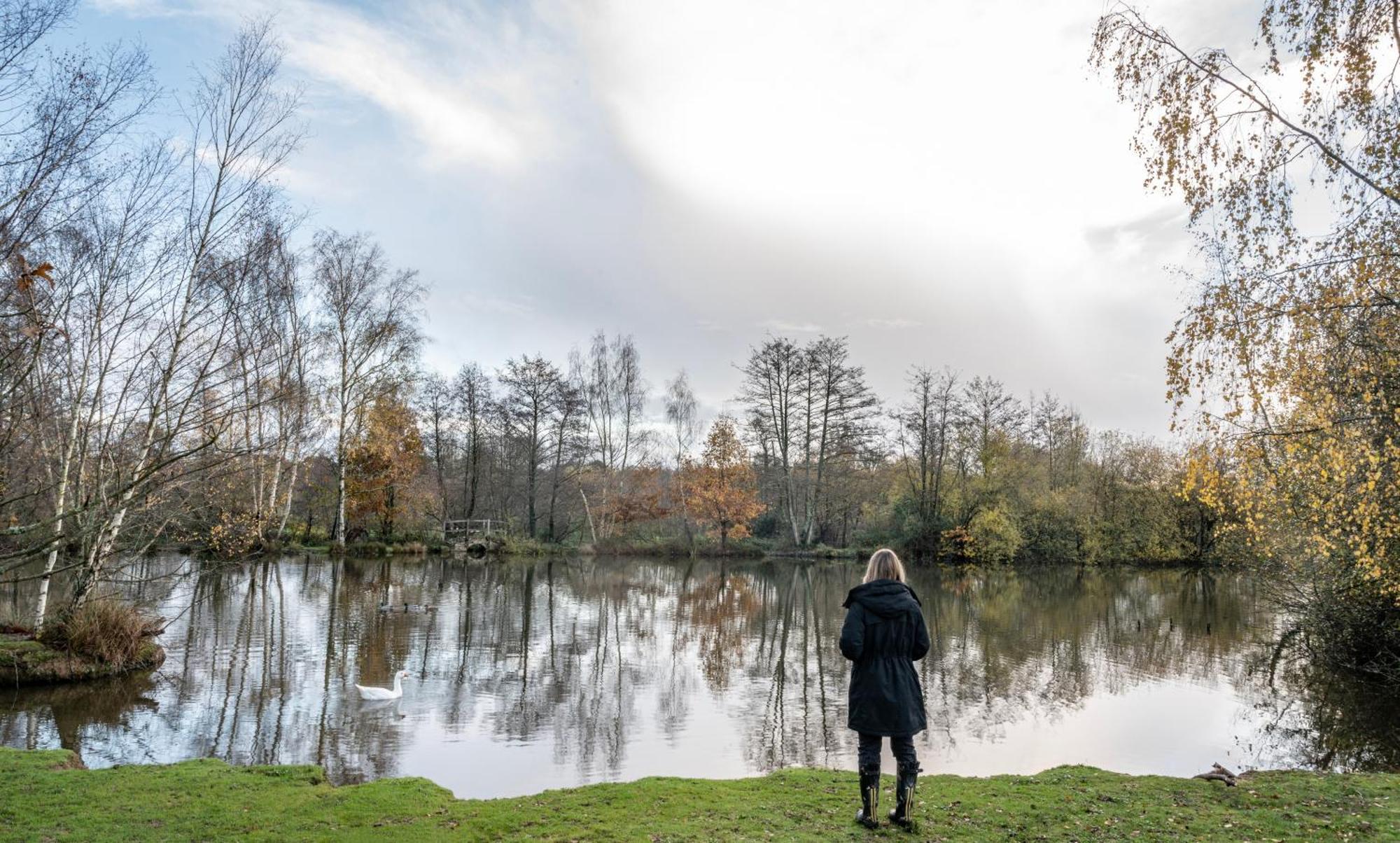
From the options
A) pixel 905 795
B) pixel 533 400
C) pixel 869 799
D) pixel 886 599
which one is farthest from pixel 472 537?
pixel 886 599

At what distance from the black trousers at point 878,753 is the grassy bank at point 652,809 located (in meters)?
0.44

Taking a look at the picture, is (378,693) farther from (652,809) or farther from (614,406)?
(614,406)

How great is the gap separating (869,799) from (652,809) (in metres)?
1.65

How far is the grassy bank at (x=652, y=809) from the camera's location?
528 cm

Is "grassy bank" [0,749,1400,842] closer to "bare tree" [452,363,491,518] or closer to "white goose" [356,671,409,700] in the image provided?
"white goose" [356,671,409,700]

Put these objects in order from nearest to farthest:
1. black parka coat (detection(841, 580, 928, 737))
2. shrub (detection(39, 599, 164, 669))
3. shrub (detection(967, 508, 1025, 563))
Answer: black parka coat (detection(841, 580, 928, 737)) < shrub (detection(39, 599, 164, 669)) < shrub (detection(967, 508, 1025, 563))

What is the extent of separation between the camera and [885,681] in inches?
215

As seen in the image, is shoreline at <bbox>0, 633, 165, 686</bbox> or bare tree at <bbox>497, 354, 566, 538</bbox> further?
bare tree at <bbox>497, 354, 566, 538</bbox>

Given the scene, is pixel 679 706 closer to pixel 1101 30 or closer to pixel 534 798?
pixel 534 798

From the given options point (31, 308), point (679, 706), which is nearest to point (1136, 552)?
point (679, 706)

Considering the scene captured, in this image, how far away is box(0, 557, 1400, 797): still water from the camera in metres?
8.80

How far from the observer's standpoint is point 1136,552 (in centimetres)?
4428

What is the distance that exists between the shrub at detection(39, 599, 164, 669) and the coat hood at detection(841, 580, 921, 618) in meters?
10.9

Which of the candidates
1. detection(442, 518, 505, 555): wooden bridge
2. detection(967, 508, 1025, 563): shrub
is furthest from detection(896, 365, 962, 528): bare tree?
detection(442, 518, 505, 555): wooden bridge
